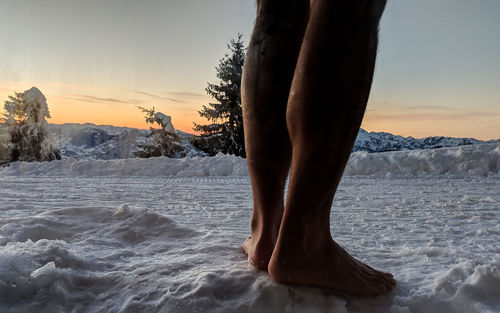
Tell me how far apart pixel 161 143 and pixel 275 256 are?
15947 millimetres

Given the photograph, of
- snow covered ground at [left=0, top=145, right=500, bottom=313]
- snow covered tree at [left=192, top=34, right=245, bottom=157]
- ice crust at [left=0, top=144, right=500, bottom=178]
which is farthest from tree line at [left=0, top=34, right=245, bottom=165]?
snow covered ground at [left=0, top=145, right=500, bottom=313]

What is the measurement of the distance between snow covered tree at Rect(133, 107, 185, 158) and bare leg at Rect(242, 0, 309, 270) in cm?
1533

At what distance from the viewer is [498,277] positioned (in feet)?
3.08

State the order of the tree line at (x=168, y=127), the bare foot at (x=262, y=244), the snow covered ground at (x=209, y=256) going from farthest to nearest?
the tree line at (x=168, y=127) < the bare foot at (x=262, y=244) < the snow covered ground at (x=209, y=256)

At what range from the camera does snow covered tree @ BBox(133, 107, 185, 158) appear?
636 inches

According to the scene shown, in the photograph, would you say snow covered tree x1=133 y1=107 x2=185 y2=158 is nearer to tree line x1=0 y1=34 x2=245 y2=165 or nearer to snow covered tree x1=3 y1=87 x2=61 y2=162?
tree line x1=0 y1=34 x2=245 y2=165

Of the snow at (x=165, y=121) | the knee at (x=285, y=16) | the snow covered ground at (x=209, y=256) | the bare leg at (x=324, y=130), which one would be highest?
the snow at (x=165, y=121)

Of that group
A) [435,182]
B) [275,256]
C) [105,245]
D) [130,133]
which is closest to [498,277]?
[275,256]

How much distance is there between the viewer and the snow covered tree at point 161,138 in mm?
16156

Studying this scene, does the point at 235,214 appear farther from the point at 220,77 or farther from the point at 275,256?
the point at 220,77

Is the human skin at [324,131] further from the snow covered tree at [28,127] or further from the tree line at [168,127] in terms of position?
the snow covered tree at [28,127]

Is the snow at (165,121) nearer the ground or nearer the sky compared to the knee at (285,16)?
nearer the sky

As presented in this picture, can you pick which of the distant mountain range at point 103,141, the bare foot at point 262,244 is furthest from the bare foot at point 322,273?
the distant mountain range at point 103,141

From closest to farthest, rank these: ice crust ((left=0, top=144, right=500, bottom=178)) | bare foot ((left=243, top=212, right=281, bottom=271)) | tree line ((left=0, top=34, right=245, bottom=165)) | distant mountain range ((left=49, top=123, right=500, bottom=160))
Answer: bare foot ((left=243, top=212, right=281, bottom=271)) < ice crust ((left=0, top=144, right=500, bottom=178)) < distant mountain range ((left=49, top=123, right=500, bottom=160)) < tree line ((left=0, top=34, right=245, bottom=165))
